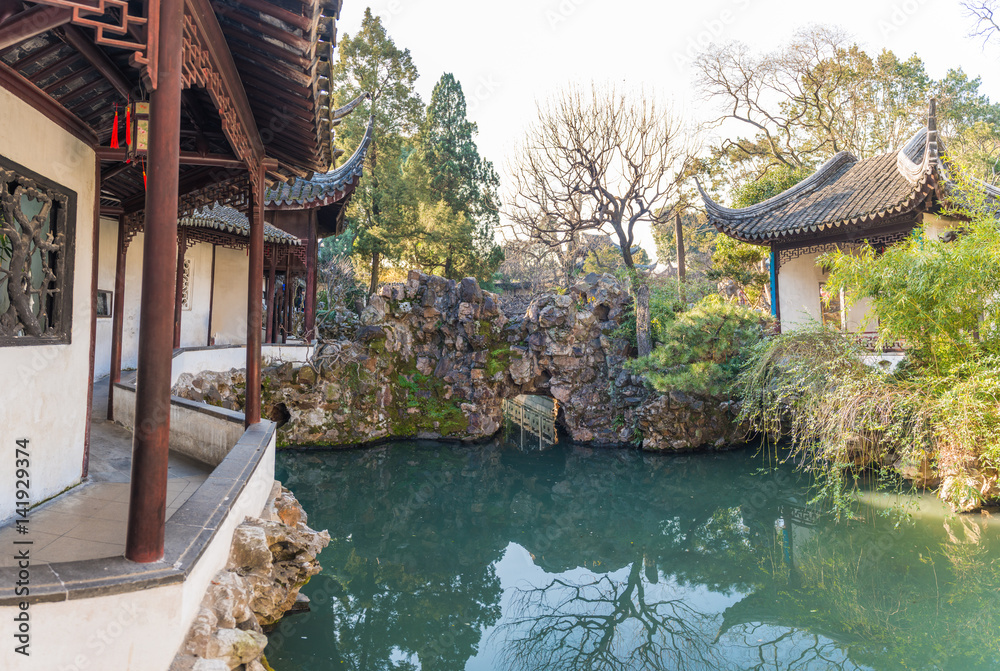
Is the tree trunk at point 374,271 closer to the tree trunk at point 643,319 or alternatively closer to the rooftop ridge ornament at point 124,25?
the tree trunk at point 643,319

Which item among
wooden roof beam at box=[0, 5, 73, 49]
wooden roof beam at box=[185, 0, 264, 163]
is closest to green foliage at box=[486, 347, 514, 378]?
wooden roof beam at box=[185, 0, 264, 163]

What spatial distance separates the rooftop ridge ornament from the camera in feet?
6.92

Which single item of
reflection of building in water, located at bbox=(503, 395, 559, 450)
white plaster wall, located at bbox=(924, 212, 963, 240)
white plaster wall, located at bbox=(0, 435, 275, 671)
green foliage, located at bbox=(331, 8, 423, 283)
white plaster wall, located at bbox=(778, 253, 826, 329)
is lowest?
reflection of building in water, located at bbox=(503, 395, 559, 450)

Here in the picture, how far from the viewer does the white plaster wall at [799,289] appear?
1035 centimetres

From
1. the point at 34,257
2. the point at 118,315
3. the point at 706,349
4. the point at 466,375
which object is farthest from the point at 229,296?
the point at 706,349

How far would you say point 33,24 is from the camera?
7.40 feet

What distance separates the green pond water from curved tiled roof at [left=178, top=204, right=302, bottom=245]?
449 cm

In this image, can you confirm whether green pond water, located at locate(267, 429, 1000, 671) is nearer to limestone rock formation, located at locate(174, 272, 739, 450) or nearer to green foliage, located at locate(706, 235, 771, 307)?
limestone rock formation, located at locate(174, 272, 739, 450)

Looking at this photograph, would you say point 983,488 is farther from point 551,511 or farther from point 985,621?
point 551,511

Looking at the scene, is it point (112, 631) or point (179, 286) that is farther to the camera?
point (179, 286)

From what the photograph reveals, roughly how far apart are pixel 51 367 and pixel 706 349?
9798 mm

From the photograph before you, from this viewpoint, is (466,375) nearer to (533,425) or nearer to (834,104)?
(533,425)

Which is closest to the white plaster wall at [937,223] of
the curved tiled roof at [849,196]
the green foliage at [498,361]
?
the curved tiled roof at [849,196]

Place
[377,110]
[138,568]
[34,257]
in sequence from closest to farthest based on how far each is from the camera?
[138,568] < [34,257] < [377,110]
